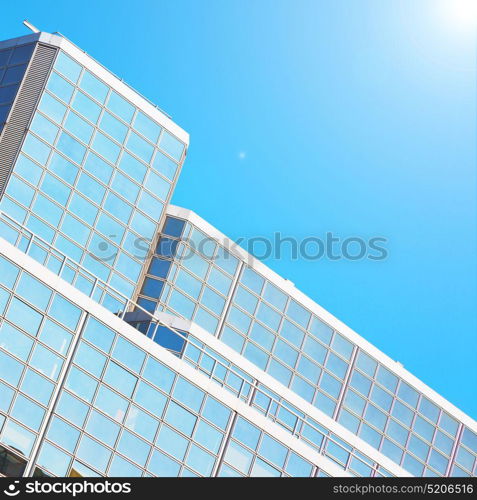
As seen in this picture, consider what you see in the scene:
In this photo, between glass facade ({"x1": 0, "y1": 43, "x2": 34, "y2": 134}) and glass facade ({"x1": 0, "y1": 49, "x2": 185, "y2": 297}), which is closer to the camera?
glass facade ({"x1": 0, "y1": 49, "x2": 185, "y2": 297})

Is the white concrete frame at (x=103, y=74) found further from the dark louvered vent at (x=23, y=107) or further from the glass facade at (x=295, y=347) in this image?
the glass facade at (x=295, y=347)

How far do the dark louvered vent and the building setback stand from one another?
0.32ft

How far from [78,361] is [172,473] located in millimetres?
6487

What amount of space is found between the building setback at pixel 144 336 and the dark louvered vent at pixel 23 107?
10cm

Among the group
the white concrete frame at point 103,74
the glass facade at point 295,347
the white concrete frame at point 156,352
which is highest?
the white concrete frame at point 103,74

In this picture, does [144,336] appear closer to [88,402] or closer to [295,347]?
[88,402]

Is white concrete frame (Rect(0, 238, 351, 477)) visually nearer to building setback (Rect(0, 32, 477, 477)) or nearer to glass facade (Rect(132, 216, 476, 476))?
building setback (Rect(0, 32, 477, 477))

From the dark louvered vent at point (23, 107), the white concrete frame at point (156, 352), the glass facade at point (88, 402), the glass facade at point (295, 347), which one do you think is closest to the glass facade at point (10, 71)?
the dark louvered vent at point (23, 107)

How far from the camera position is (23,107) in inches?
2325

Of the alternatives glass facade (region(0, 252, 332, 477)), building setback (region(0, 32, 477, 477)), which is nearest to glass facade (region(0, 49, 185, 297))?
building setback (region(0, 32, 477, 477))

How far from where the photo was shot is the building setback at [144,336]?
1499 inches

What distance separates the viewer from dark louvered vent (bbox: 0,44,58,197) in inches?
2272

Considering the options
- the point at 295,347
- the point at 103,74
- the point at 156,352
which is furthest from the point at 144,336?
the point at 295,347

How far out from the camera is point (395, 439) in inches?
2881
